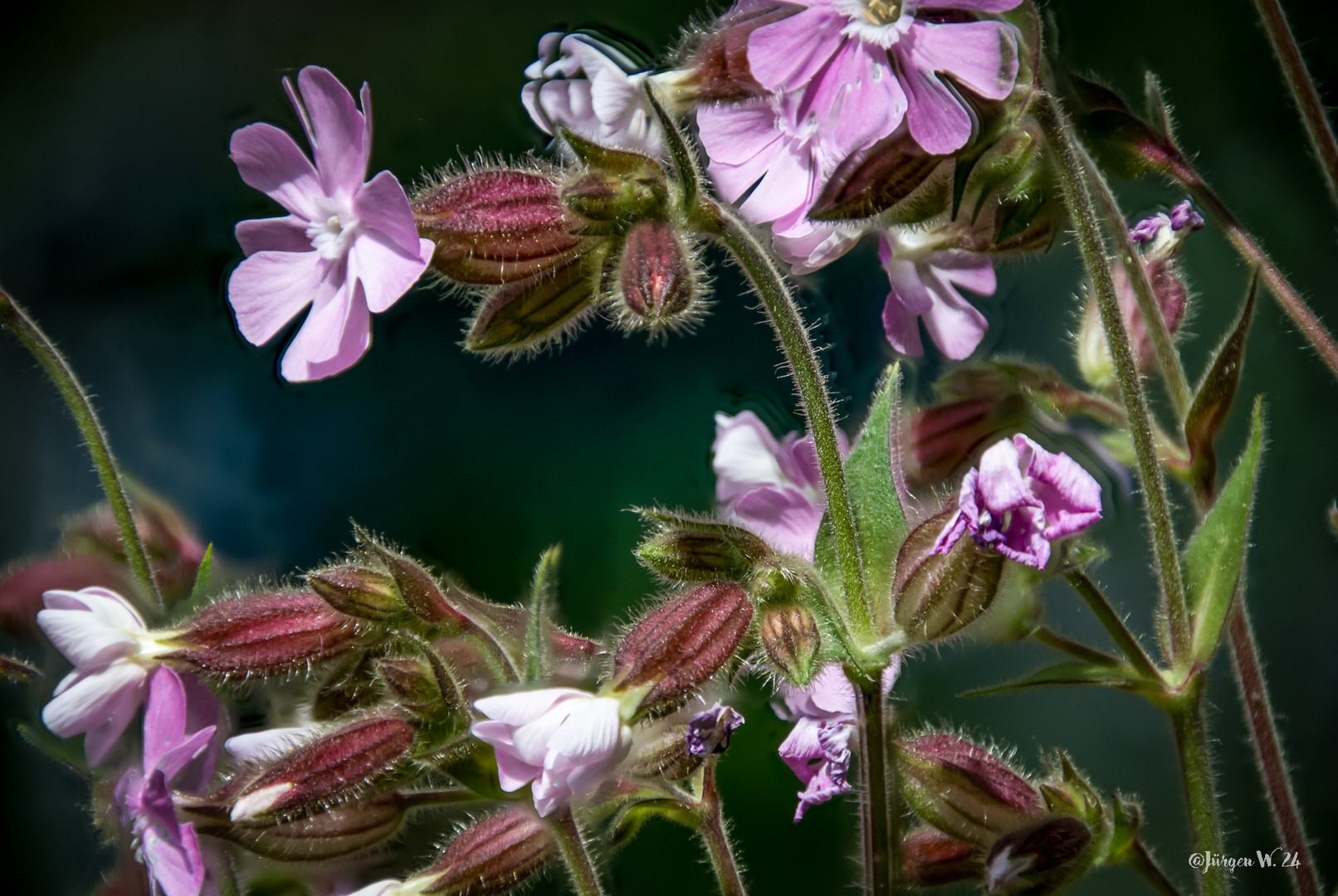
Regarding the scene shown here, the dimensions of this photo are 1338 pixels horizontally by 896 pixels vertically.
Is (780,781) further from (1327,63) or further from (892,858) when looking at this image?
(1327,63)

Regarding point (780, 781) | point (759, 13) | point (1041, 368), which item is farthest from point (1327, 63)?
point (780, 781)

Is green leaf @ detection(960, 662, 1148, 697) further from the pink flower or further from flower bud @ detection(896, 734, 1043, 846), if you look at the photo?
the pink flower

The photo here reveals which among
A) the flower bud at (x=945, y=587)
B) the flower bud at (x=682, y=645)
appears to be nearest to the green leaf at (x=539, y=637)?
the flower bud at (x=682, y=645)

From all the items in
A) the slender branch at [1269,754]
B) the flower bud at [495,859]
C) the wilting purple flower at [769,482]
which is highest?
the wilting purple flower at [769,482]

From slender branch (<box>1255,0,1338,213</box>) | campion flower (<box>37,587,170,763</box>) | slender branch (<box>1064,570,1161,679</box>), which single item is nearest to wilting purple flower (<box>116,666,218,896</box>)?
campion flower (<box>37,587,170,763</box>)

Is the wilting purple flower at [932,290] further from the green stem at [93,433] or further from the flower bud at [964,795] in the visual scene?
the green stem at [93,433]

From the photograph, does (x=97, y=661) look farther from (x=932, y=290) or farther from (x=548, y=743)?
(x=932, y=290)

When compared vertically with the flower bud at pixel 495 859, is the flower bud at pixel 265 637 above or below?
above
